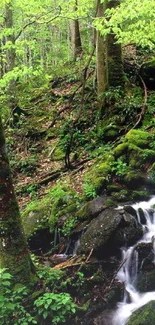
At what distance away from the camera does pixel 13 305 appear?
188 inches

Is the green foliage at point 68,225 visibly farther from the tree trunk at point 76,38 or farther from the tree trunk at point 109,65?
the tree trunk at point 76,38

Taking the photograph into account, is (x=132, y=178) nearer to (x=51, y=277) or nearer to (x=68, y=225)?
(x=68, y=225)

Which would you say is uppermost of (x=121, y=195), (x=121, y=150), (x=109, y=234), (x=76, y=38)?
(x=76, y=38)

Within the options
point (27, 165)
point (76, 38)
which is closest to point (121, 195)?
point (27, 165)

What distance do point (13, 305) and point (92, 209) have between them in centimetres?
350

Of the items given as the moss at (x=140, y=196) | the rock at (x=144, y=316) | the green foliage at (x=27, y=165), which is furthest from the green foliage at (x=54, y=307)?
the green foliage at (x=27, y=165)

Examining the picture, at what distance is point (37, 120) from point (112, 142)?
460 centimetres

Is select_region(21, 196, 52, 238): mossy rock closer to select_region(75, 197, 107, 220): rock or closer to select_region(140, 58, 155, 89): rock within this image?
select_region(75, 197, 107, 220): rock

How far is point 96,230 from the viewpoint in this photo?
7.18 m

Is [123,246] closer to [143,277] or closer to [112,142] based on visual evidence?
[143,277]

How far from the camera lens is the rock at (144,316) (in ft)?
17.8

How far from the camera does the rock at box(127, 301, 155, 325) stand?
5.42 m

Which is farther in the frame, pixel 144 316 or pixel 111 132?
pixel 111 132

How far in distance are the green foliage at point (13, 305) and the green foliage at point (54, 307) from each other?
18 cm
